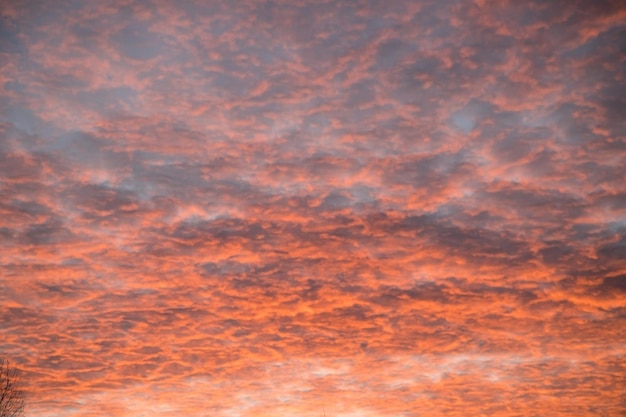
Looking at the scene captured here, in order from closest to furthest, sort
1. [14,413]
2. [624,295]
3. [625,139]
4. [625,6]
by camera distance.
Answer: [625,6], [625,139], [624,295], [14,413]

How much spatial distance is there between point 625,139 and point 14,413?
→ 37969 millimetres

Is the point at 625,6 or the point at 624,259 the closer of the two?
the point at 625,6

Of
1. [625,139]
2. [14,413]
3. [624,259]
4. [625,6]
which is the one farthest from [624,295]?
[14,413]

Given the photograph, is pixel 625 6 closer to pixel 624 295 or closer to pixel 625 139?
pixel 625 139

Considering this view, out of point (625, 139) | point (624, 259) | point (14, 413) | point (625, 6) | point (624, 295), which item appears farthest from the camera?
point (14, 413)

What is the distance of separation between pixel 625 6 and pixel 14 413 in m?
39.9

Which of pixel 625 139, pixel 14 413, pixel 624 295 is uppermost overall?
pixel 625 139

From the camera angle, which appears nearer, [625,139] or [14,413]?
Answer: [625,139]

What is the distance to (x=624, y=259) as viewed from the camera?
112 feet

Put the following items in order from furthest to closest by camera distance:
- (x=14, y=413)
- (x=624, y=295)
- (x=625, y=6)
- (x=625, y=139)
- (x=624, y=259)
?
(x=14, y=413) < (x=624, y=295) < (x=624, y=259) < (x=625, y=139) < (x=625, y=6)

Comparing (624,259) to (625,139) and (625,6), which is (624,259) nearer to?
(625,139)

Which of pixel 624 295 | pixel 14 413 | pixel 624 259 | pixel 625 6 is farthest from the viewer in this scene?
pixel 14 413

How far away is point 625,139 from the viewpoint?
26812mm

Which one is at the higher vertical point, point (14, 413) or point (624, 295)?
point (624, 295)
